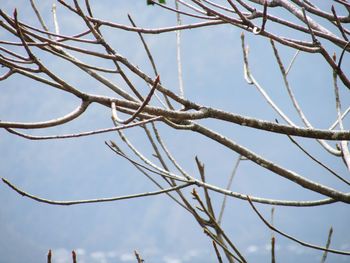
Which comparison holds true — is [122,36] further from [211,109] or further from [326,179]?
[211,109]

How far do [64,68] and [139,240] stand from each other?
29.9 feet

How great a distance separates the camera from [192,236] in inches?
852

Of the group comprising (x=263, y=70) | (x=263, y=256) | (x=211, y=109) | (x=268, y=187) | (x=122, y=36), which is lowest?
(x=211, y=109)

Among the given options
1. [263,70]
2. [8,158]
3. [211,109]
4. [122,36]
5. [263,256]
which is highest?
[122,36]

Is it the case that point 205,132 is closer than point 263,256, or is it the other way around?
point 205,132

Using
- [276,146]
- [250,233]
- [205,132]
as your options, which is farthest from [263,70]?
[205,132]

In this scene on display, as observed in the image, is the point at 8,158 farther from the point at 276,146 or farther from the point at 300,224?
the point at 300,224

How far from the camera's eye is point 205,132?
47.0 inches

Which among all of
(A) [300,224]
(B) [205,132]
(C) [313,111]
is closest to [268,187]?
(A) [300,224]

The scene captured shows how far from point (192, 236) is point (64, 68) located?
392 inches

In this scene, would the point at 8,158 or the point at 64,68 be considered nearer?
the point at 64,68

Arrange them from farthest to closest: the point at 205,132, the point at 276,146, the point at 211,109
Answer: the point at 276,146, the point at 205,132, the point at 211,109

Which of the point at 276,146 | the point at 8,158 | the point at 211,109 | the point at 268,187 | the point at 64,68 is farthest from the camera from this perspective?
the point at 268,187

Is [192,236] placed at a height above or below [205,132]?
above
